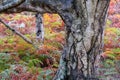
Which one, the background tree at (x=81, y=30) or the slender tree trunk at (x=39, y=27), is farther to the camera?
the slender tree trunk at (x=39, y=27)

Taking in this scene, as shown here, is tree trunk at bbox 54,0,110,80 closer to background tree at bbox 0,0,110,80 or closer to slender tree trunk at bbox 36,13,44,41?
background tree at bbox 0,0,110,80

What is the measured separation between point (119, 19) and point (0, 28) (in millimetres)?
4557

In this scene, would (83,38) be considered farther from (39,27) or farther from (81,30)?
(39,27)

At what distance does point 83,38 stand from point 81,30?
11 cm

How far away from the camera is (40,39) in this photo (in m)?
7.41

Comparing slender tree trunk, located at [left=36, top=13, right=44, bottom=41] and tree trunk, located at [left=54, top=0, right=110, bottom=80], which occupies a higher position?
tree trunk, located at [left=54, top=0, right=110, bottom=80]

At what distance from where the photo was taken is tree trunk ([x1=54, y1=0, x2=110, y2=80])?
3.58 m

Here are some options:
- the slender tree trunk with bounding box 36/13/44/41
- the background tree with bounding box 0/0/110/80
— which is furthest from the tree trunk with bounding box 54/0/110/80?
the slender tree trunk with bounding box 36/13/44/41

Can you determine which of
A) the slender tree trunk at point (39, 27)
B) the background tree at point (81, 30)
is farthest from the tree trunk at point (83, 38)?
the slender tree trunk at point (39, 27)

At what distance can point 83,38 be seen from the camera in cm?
370

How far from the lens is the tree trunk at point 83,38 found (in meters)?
3.58

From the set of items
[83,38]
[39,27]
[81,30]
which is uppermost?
[81,30]

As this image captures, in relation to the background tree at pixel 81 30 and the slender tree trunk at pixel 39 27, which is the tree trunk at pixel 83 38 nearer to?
the background tree at pixel 81 30

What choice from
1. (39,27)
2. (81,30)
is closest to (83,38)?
(81,30)
